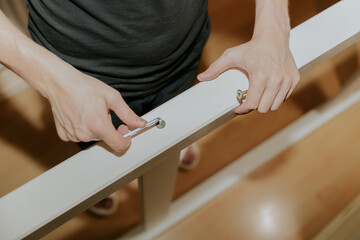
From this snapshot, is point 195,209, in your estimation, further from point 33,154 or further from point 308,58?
point 308,58

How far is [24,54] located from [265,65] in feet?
1.04

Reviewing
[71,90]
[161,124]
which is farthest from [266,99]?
[71,90]

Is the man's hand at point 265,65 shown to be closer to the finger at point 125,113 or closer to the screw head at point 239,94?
the screw head at point 239,94

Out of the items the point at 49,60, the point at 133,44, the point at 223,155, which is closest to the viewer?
the point at 49,60

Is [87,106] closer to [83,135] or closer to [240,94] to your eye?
[83,135]

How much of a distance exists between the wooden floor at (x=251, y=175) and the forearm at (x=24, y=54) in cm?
67

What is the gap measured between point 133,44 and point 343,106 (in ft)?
2.94

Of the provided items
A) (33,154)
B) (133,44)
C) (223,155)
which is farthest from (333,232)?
(33,154)

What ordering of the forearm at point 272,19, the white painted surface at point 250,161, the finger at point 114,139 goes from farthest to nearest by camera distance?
the white painted surface at point 250,161 → the forearm at point 272,19 → the finger at point 114,139

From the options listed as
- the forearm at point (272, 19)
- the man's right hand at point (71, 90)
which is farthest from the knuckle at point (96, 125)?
the forearm at point (272, 19)

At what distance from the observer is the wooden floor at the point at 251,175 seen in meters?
1.10

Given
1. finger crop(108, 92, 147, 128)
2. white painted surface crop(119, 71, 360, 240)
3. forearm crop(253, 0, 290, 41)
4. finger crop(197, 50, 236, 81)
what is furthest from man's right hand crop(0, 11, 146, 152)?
white painted surface crop(119, 71, 360, 240)

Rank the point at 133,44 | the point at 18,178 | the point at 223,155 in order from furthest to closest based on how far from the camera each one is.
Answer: the point at 223,155 < the point at 18,178 < the point at 133,44

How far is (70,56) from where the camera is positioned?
62 cm
